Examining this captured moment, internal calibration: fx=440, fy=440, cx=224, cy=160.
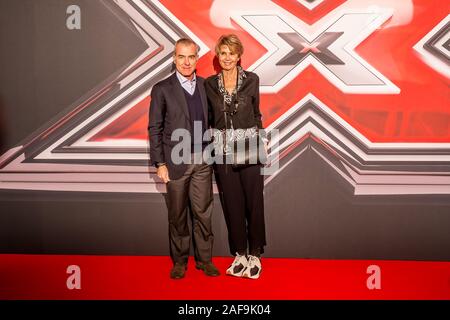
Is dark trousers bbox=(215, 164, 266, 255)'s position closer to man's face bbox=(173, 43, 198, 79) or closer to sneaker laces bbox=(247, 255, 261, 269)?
sneaker laces bbox=(247, 255, 261, 269)

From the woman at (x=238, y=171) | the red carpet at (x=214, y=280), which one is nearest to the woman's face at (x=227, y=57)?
the woman at (x=238, y=171)

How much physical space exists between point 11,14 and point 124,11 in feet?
2.70

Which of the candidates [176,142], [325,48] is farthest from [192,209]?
[325,48]

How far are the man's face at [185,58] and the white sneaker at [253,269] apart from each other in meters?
1.28

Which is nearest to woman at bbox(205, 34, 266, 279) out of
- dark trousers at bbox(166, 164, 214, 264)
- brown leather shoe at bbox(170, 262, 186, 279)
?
dark trousers at bbox(166, 164, 214, 264)

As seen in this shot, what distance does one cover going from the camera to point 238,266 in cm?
295

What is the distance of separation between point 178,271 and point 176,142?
86 cm

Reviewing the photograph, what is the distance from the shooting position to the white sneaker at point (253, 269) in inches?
114

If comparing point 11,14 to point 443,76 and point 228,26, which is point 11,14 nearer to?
point 228,26

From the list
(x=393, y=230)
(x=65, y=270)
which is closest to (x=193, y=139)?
(x=65, y=270)

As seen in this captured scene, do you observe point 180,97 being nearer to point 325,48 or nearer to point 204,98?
point 204,98

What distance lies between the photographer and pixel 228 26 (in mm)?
3045

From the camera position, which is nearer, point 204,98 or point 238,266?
point 204,98

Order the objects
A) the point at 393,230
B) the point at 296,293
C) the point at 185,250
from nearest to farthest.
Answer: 1. the point at 296,293
2. the point at 185,250
3. the point at 393,230
